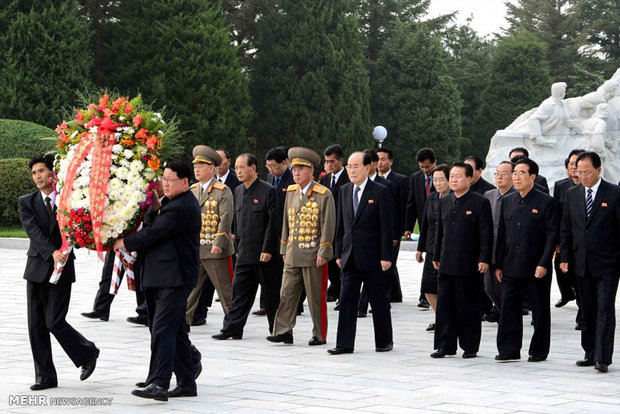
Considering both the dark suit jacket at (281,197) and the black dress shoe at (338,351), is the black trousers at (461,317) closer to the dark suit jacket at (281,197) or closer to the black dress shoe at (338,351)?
the black dress shoe at (338,351)

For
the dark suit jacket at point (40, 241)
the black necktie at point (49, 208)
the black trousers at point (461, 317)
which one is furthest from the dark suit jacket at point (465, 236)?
the black necktie at point (49, 208)

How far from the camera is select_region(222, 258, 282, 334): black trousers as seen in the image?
10.8 meters

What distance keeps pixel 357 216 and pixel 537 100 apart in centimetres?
3841

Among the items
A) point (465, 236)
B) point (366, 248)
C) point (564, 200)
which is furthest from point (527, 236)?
point (564, 200)

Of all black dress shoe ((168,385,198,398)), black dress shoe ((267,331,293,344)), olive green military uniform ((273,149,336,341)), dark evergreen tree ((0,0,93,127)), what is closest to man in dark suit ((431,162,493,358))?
olive green military uniform ((273,149,336,341))

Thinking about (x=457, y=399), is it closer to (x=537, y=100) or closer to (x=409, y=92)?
(x=409, y=92)

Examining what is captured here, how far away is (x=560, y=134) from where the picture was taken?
86.0 ft

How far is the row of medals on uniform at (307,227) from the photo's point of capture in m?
10.5

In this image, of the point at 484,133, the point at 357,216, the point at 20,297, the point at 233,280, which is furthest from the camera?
the point at 484,133

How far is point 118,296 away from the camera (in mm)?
14250

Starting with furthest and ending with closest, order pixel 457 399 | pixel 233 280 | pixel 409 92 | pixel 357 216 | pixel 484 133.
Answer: pixel 484 133 → pixel 409 92 → pixel 233 280 → pixel 357 216 → pixel 457 399

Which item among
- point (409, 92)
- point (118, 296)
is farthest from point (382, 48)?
point (118, 296)

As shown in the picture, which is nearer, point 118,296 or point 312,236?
point 312,236

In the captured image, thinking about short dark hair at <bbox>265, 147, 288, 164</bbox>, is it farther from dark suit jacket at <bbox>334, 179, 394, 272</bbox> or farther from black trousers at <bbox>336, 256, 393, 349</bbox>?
black trousers at <bbox>336, 256, 393, 349</bbox>
